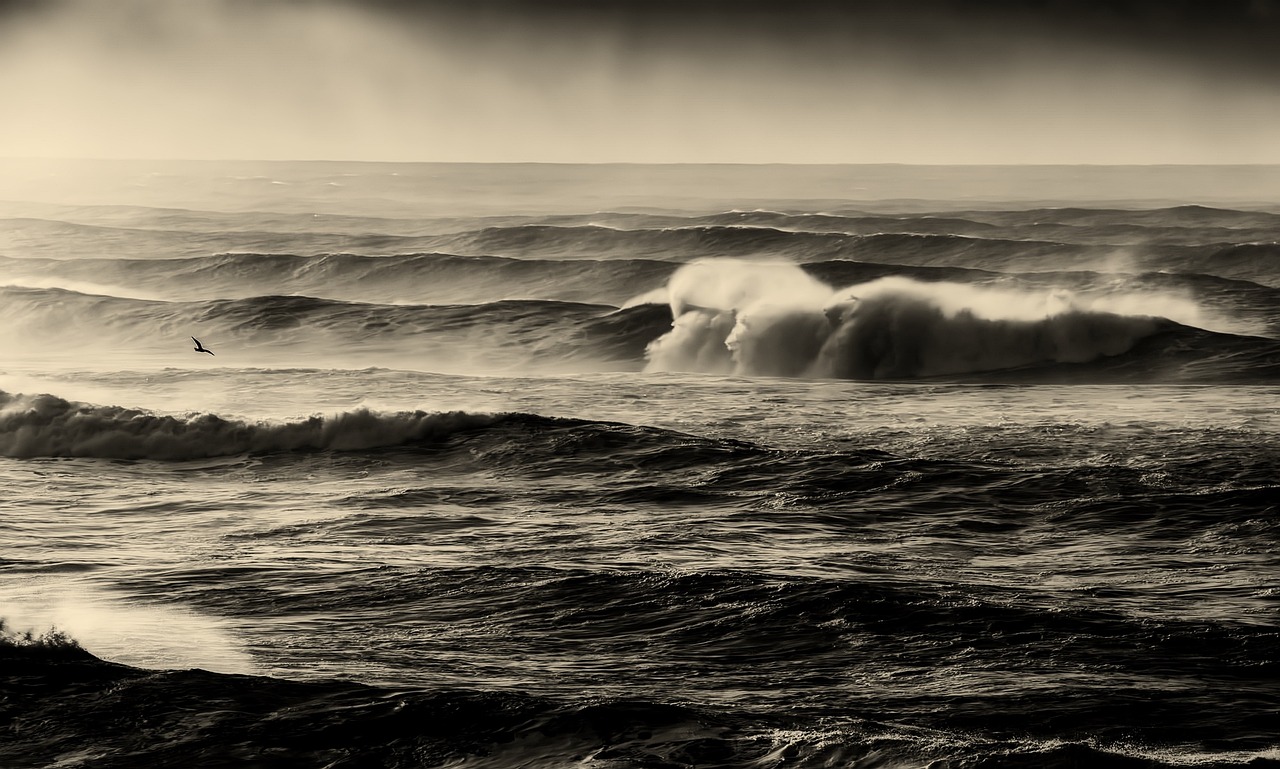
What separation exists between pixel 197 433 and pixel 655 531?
6.39m

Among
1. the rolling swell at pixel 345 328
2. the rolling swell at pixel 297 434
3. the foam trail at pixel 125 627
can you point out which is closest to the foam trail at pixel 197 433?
the rolling swell at pixel 297 434

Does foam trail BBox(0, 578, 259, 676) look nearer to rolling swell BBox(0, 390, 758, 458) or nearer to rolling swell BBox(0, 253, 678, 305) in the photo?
rolling swell BBox(0, 390, 758, 458)

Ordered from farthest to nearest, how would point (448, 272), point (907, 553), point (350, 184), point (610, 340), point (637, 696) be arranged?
point (350, 184)
point (448, 272)
point (610, 340)
point (907, 553)
point (637, 696)

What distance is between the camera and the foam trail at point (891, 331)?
69.7ft

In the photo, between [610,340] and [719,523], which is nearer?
[719,523]

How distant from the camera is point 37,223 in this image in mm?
52562

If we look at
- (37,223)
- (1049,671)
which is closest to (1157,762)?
(1049,671)

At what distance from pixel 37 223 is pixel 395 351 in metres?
32.3

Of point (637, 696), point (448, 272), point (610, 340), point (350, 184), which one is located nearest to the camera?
A: point (637, 696)

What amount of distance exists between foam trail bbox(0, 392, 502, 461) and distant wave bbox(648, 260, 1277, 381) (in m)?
7.19

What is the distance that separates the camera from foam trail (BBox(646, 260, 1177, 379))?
836 inches

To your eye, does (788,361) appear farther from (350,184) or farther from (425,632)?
(350,184)

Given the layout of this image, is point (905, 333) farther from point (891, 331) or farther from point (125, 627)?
point (125, 627)

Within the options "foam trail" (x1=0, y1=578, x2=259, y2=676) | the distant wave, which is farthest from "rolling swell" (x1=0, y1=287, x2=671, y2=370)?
"foam trail" (x1=0, y1=578, x2=259, y2=676)
